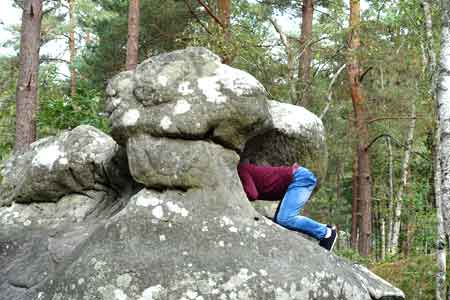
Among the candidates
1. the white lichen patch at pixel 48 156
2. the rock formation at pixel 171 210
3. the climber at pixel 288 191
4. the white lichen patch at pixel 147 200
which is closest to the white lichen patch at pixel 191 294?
the rock formation at pixel 171 210

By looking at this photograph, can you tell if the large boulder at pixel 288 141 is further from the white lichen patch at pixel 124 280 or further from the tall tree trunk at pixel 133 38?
the tall tree trunk at pixel 133 38

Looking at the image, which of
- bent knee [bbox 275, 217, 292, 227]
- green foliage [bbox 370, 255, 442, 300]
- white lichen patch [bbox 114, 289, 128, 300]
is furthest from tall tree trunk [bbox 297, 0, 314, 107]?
white lichen patch [bbox 114, 289, 128, 300]

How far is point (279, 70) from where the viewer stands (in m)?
14.3

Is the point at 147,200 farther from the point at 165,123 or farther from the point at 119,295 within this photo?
the point at 119,295

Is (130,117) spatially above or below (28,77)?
below

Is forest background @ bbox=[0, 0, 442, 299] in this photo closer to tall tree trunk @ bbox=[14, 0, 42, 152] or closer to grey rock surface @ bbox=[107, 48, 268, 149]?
tall tree trunk @ bbox=[14, 0, 42, 152]

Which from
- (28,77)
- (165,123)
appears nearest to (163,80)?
(165,123)

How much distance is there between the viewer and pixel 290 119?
6.61 m

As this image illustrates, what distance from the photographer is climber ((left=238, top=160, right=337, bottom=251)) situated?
5.93 m

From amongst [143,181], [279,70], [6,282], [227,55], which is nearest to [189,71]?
[143,181]

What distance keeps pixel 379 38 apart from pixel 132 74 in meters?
9.97

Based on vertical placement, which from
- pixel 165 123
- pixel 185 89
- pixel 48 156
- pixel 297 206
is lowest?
pixel 297 206

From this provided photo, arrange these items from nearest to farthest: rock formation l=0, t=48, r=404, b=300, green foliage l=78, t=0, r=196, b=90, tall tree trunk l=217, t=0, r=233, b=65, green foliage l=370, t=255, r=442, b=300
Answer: rock formation l=0, t=48, r=404, b=300 → green foliage l=370, t=255, r=442, b=300 → tall tree trunk l=217, t=0, r=233, b=65 → green foliage l=78, t=0, r=196, b=90

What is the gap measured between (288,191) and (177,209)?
137 centimetres
